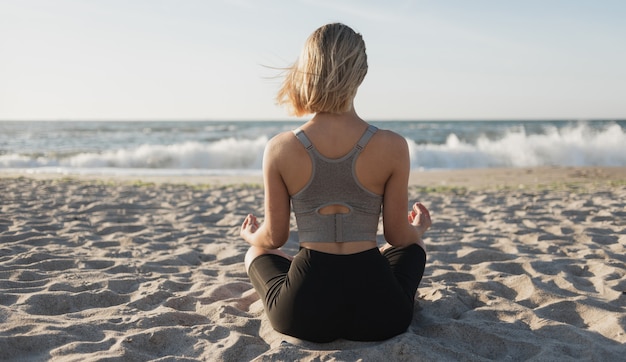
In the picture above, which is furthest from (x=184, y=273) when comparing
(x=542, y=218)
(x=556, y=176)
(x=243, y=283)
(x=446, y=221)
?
(x=556, y=176)

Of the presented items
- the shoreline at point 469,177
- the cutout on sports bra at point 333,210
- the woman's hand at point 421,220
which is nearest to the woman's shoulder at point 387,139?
the cutout on sports bra at point 333,210

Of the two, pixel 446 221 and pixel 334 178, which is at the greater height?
pixel 334 178

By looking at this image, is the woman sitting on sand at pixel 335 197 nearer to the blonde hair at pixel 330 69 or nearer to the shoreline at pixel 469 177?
the blonde hair at pixel 330 69

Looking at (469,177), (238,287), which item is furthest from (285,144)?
(469,177)

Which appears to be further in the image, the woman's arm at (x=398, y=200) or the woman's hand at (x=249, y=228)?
the woman's hand at (x=249, y=228)

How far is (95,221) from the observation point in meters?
6.05

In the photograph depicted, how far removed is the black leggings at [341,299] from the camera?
2.55 meters

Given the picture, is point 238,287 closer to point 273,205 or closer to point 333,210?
point 273,205

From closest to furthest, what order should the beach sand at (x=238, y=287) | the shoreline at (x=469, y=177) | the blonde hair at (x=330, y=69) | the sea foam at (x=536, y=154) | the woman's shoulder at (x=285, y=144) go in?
the blonde hair at (x=330, y=69) → the woman's shoulder at (x=285, y=144) → the beach sand at (x=238, y=287) → the shoreline at (x=469, y=177) → the sea foam at (x=536, y=154)

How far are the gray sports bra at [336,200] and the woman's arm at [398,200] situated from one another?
7 centimetres

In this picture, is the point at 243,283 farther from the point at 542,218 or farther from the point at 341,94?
the point at 542,218

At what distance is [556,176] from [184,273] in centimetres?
1057

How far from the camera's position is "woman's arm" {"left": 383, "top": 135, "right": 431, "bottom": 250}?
99.5 inches

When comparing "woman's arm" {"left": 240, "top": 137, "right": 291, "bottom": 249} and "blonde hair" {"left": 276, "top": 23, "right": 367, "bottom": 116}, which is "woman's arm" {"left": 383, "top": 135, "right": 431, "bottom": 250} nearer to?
"blonde hair" {"left": 276, "top": 23, "right": 367, "bottom": 116}
